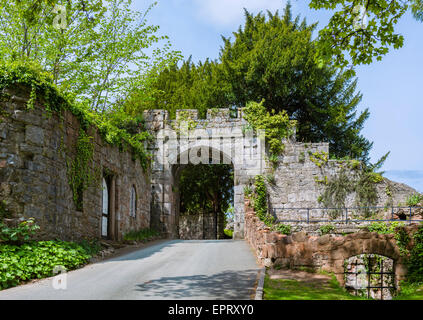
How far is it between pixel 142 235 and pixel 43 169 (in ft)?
26.6

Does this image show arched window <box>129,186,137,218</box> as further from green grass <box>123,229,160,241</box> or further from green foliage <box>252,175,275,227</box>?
green foliage <box>252,175,275,227</box>

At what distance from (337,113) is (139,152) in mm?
12897

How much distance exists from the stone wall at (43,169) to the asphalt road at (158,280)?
146 centimetres

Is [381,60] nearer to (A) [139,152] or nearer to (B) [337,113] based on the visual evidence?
(A) [139,152]

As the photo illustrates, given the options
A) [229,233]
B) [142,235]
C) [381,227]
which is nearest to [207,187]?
[229,233]

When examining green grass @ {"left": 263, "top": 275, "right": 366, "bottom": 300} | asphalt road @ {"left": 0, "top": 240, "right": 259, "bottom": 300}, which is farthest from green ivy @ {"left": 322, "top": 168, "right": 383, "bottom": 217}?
green grass @ {"left": 263, "top": 275, "right": 366, "bottom": 300}

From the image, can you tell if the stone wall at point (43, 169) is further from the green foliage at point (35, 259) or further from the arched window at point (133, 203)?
the arched window at point (133, 203)

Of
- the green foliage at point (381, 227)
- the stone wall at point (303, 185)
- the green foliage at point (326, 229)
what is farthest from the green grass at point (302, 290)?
the stone wall at point (303, 185)

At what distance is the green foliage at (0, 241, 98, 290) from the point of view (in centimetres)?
906

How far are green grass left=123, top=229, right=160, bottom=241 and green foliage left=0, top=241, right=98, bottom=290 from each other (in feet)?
17.6

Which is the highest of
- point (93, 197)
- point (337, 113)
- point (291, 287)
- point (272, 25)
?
point (272, 25)

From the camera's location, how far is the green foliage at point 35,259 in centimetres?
906
